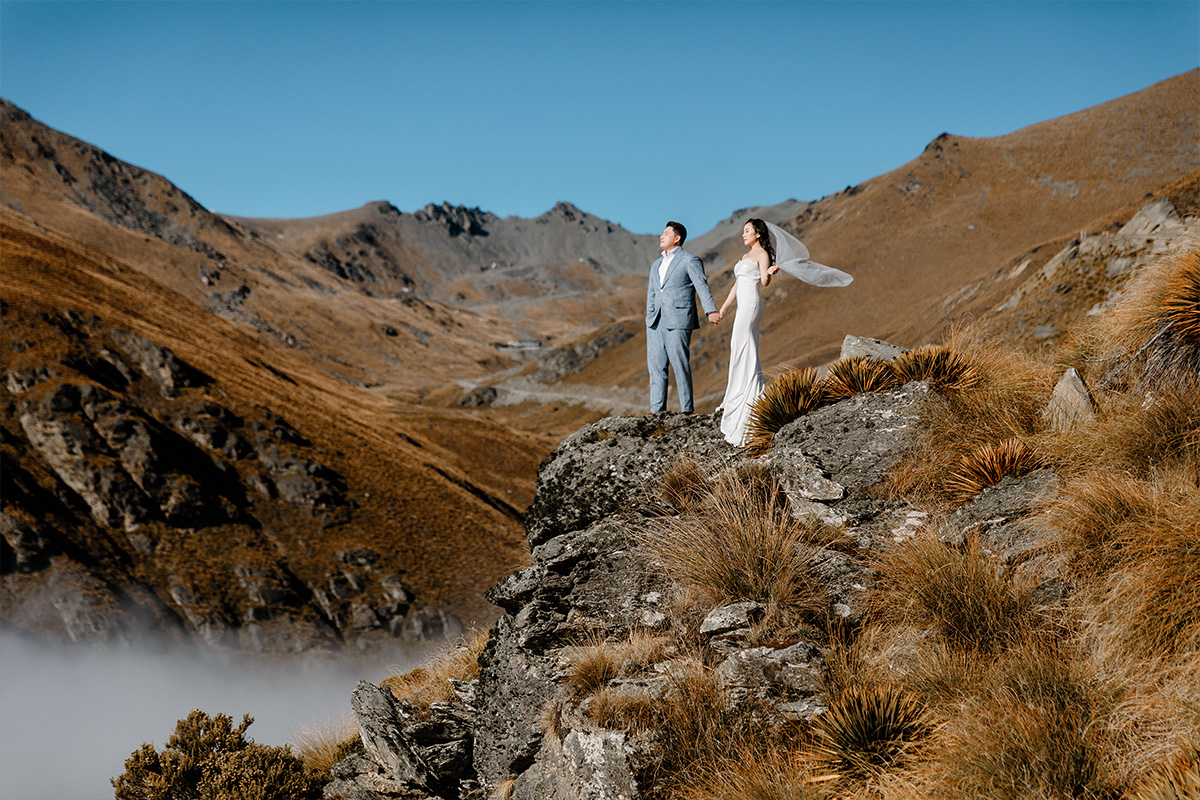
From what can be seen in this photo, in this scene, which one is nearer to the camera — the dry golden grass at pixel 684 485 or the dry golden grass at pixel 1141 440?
the dry golden grass at pixel 1141 440

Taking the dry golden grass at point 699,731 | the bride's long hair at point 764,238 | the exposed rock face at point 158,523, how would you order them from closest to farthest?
the dry golden grass at point 699,731 < the bride's long hair at point 764,238 < the exposed rock face at point 158,523

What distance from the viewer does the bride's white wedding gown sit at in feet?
30.7

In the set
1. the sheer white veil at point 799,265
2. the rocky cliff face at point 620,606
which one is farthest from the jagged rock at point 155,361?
the sheer white veil at point 799,265

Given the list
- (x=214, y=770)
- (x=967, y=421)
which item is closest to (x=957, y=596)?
(x=967, y=421)

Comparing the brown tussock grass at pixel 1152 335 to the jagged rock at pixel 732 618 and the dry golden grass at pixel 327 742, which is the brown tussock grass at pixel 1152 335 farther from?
the dry golden grass at pixel 327 742

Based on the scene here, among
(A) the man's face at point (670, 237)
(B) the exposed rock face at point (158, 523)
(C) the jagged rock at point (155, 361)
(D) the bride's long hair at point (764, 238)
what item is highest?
(C) the jagged rock at point (155, 361)

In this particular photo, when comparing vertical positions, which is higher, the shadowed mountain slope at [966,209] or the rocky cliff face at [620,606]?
the shadowed mountain slope at [966,209]

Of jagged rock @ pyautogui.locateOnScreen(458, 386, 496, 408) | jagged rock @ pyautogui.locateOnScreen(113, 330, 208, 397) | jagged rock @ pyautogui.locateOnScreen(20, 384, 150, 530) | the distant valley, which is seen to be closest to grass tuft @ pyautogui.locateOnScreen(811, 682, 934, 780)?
the distant valley

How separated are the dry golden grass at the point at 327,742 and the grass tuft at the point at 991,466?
29.5 ft

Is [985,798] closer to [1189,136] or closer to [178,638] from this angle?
[178,638]

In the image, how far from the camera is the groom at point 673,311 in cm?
1044

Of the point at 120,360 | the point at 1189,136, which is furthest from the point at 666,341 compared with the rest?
the point at 1189,136

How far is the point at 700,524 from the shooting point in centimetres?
730

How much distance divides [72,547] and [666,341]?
197 feet
